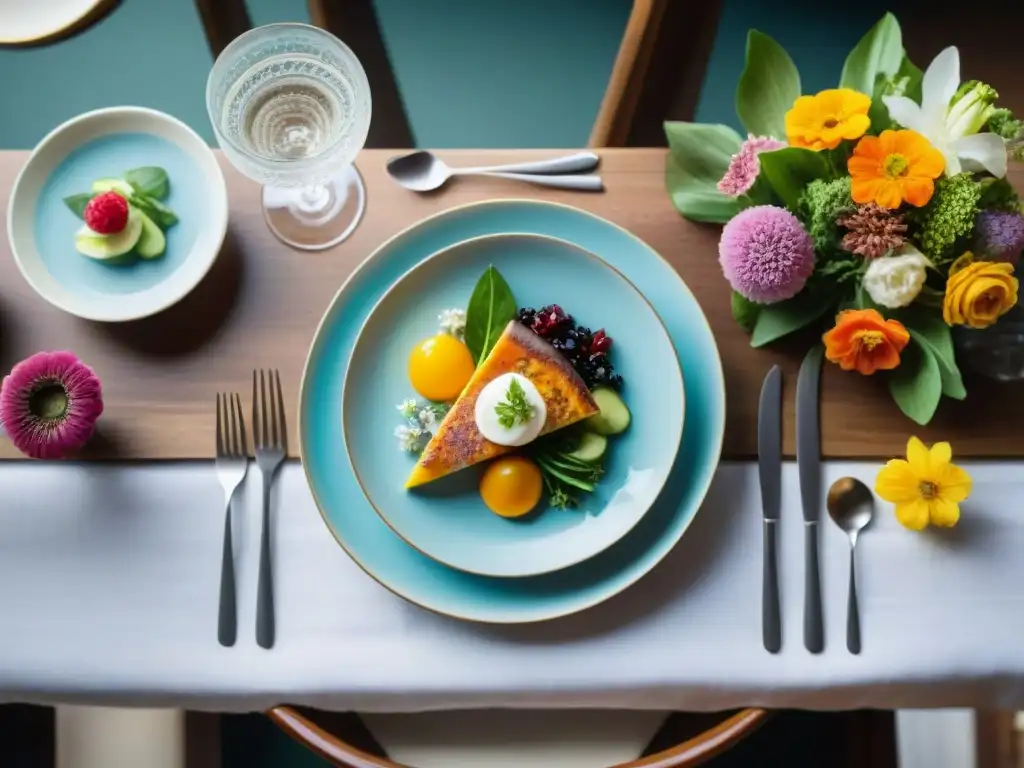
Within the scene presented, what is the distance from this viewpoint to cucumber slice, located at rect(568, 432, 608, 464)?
29.7 inches

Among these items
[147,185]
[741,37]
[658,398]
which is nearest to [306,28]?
[147,185]

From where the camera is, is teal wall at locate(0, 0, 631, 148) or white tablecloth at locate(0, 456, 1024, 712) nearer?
white tablecloth at locate(0, 456, 1024, 712)

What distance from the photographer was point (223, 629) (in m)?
0.77

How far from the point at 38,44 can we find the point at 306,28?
0.25 m

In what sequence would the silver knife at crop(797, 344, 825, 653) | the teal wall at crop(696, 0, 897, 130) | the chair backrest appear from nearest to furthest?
the chair backrest, the silver knife at crop(797, 344, 825, 653), the teal wall at crop(696, 0, 897, 130)

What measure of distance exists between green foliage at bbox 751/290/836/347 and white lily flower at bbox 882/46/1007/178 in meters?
0.15

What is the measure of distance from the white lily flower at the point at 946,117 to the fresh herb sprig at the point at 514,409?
383mm

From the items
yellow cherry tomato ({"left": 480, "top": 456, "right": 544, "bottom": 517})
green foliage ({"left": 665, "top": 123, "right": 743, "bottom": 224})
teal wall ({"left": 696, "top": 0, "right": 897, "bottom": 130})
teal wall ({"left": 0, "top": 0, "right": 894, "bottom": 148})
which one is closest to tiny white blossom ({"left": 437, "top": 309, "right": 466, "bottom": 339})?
yellow cherry tomato ({"left": 480, "top": 456, "right": 544, "bottom": 517})

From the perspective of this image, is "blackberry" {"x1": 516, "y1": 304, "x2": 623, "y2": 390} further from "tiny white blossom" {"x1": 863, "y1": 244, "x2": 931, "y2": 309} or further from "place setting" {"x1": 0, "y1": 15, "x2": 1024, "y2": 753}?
"tiny white blossom" {"x1": 863, "y1": 244, "x2": 931, "y2": 309}

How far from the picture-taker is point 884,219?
70 cm

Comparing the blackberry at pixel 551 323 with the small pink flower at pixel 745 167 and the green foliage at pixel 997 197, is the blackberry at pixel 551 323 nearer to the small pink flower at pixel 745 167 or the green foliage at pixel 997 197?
the small pink flower at pixel 745 167

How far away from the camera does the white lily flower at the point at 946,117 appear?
0.69 m

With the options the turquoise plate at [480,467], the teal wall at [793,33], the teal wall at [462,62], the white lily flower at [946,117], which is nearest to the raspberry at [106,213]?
the turquoise plate at [480,467]

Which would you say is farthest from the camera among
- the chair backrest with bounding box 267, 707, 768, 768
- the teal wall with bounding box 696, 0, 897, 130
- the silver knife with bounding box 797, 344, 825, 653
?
the teal wall with bounding box 696, 0, 897, 130
